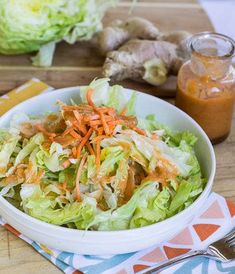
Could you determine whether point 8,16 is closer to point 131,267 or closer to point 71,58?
point 71,58

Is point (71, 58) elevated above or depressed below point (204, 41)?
below

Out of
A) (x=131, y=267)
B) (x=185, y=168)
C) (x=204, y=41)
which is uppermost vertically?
(x=204, y=41)

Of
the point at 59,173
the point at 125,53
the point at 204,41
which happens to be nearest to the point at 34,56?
the point at 125,53

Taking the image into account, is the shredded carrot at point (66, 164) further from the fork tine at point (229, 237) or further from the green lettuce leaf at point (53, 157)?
the fork tine at point (229, 237)

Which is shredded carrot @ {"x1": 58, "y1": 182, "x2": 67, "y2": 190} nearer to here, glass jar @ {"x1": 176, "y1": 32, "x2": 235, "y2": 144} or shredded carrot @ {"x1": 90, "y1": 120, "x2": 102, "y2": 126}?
shredded carrot @ {"x1": 90, "y1": 120, "x2": 102, "y2": 126}

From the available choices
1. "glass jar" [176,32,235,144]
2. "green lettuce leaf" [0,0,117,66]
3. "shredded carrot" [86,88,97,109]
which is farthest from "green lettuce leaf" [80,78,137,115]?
"green lettuce leaf" [0,0,117,66]

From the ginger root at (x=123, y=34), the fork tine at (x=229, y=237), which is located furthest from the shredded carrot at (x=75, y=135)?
the ginger root at (x=123, y=34)
